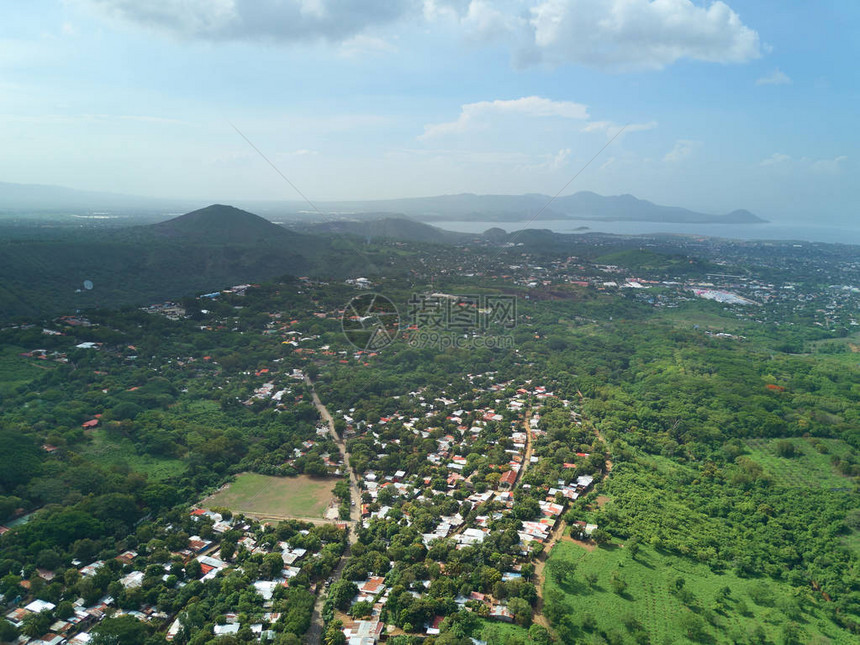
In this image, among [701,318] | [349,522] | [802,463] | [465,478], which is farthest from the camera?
[701,318]

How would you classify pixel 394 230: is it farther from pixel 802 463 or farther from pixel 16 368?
pixel 802 463

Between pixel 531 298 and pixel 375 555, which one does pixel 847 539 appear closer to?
pixel 375 555

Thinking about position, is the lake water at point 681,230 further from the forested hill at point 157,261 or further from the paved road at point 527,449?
the paved road at point 527,449

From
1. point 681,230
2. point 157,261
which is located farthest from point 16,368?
point 681,230

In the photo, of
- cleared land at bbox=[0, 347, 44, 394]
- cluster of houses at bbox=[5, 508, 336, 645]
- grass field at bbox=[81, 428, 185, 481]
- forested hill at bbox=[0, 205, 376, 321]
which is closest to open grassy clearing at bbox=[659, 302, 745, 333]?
forested hill at bbox=[0, 205, 376, 321]

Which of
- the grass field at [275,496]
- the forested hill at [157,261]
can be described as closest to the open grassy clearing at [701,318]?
the forested hill at [157,261]
